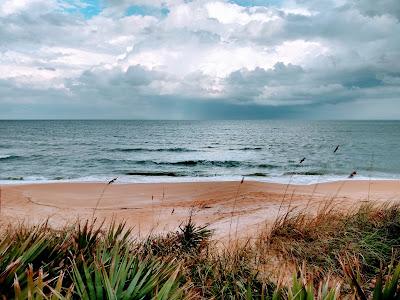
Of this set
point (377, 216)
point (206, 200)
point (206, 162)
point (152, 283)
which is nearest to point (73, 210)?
point (206, 200)

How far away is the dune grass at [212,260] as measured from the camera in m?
2.48

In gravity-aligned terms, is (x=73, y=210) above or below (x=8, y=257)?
below

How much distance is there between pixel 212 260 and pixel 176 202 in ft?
27.2

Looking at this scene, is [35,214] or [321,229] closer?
[321,229]

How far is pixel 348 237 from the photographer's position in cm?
533

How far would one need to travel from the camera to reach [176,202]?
12820 millimetres

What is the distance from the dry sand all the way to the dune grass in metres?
0.97

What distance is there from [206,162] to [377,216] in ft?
78.1

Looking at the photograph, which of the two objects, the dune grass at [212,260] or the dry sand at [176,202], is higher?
the dune grass at [212,260]

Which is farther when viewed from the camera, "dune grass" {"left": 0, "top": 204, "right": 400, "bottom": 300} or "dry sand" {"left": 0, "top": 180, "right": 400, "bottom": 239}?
"dry sand" {"left": 0, "top": 180, "right": 400, "bottom": 239}

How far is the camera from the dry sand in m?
8.65

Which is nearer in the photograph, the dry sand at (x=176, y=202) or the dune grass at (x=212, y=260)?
the dune grass at (x=212, y=260)

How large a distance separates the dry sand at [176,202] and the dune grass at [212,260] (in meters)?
0.97

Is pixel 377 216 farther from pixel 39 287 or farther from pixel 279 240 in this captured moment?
pixel 39 287
